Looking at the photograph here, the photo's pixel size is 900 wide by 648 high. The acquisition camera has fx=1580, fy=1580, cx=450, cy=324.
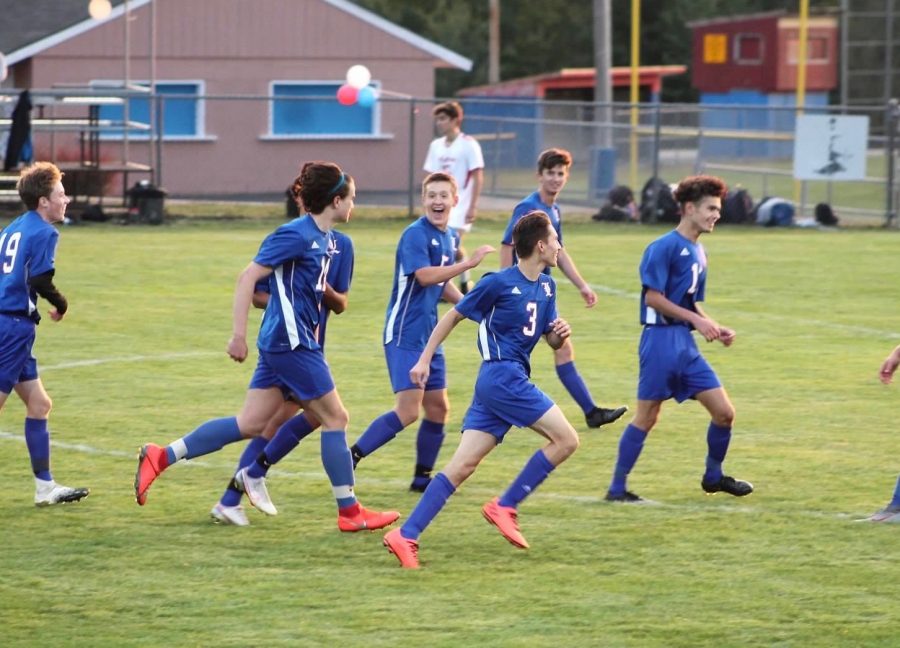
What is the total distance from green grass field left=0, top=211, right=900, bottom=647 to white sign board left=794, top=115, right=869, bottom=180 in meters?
11.8

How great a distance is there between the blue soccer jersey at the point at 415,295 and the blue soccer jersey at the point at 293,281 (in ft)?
3.16

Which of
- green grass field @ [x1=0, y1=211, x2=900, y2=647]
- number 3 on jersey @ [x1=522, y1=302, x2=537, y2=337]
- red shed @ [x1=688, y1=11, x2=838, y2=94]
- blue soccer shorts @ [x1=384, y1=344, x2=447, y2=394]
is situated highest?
red shed @ [x1=688, y1=11, x2=838, y2=94]

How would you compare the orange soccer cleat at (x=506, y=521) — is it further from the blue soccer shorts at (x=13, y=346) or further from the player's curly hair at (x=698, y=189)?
the blue soccer shorts at (x=13, y=346)

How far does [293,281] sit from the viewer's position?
7.72 m

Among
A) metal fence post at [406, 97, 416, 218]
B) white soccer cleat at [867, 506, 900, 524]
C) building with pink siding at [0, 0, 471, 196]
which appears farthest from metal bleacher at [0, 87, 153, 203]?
white soccer cleat at [867, 506, 900, 524]

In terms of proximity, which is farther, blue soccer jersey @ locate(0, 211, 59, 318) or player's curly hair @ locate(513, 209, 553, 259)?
blue soccer jersey @ locate(0, 211, 59, 318)

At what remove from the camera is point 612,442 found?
10484 millimetres

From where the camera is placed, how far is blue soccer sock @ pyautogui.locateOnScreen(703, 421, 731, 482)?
8.70 m

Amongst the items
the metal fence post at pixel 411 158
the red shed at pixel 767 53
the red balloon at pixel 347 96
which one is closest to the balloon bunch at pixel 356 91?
the red balloon at pixel 347 96

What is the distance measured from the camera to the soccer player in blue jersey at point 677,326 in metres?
8.44

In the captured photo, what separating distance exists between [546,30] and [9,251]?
60163mm

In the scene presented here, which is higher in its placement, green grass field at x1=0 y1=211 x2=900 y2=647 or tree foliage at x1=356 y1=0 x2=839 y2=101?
tree foliage at x1=356 y1=0 x2=839 y2=101

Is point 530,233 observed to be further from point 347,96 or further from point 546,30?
point 546,30

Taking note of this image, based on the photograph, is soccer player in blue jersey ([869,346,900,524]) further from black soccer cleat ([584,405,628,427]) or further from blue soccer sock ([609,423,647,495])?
black soccer cleat ([584,405,628,427])
